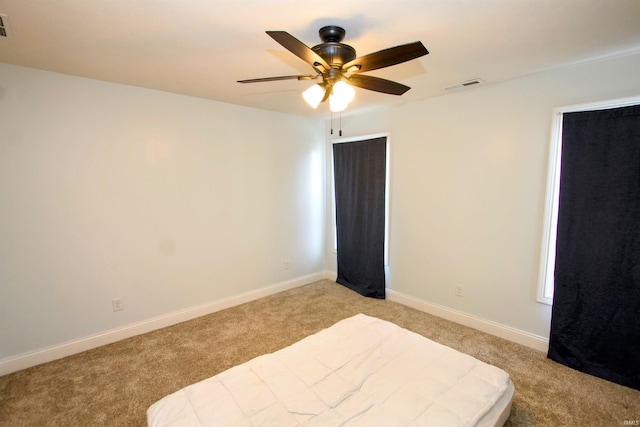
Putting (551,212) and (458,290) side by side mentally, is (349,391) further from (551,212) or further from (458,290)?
(551,212)

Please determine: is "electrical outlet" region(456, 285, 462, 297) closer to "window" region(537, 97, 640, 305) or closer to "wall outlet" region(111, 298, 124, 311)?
"window" region(537, 97, 640, 305)

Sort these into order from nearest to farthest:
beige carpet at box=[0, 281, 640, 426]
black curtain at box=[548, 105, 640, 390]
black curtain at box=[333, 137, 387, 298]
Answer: beige carpet at box=[0, 281, 640, 426], black curtain at box=[548, 105, 640, 390], black curtain at box=[333, 137, 387, 298]

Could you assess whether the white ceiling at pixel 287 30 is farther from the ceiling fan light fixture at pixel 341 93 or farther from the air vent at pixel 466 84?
the ceiling fan light fixture at pixel 341 93

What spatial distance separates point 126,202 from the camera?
114 inches

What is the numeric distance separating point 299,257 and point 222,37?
304cm

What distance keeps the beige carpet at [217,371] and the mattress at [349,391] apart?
629 millimetres

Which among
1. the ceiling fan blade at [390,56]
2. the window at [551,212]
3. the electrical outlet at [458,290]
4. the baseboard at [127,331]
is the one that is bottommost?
the baseboard at [127,331]

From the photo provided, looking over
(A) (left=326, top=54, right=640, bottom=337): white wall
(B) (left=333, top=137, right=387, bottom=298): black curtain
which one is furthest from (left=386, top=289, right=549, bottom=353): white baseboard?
(B) (left=333, top=137, right=387, bottom=298): black curtain

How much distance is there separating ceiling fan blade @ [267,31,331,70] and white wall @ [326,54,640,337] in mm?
2003

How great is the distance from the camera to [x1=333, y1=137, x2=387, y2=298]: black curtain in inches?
148

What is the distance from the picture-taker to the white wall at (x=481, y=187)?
8.40 feet

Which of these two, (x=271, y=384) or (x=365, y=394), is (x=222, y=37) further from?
(x=365, y=394)

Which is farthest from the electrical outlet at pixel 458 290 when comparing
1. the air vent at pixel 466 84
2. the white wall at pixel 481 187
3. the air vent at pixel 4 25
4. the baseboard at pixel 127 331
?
the air vent at pixel 4 25

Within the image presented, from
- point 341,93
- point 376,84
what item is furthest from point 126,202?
point 376,84
